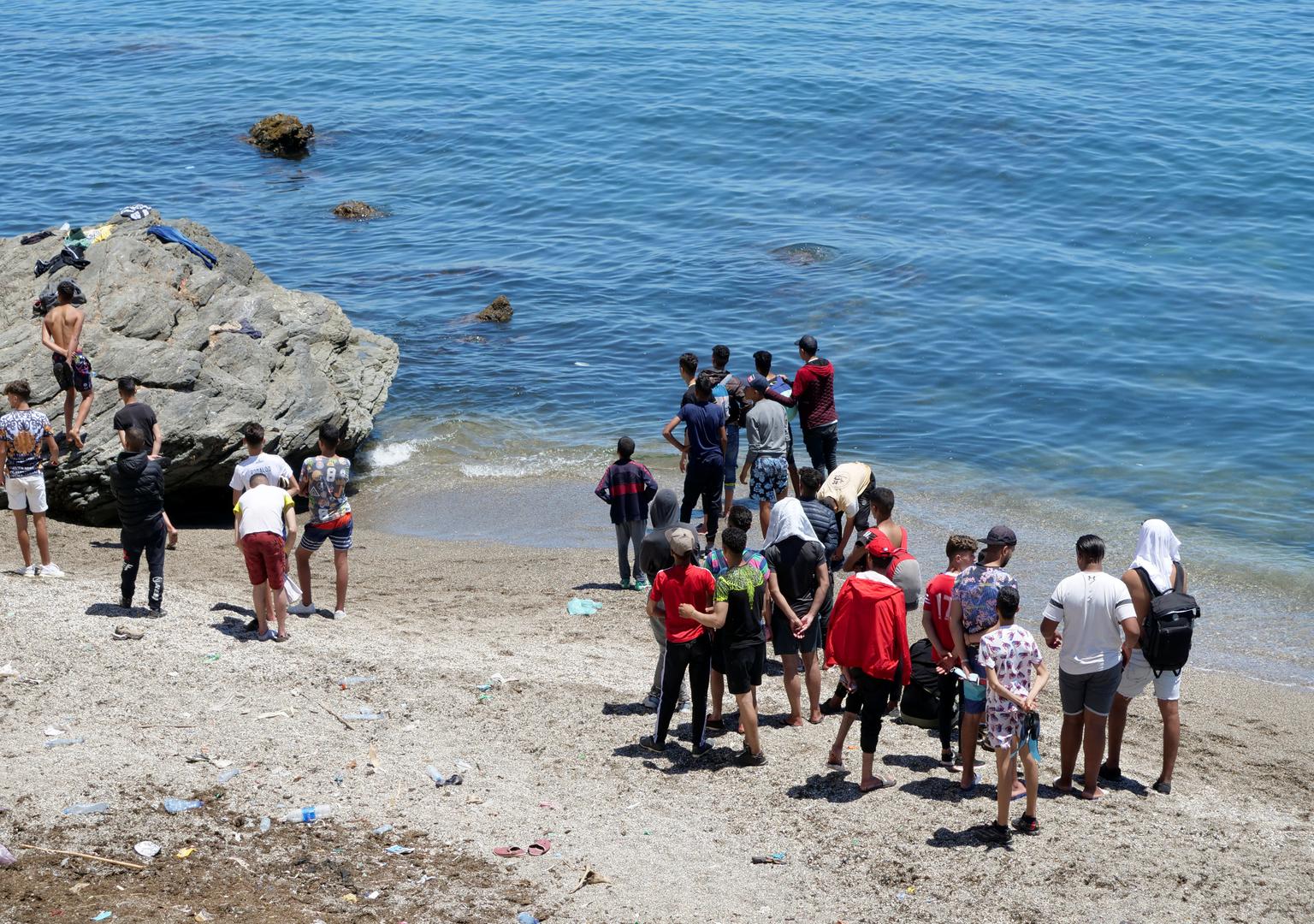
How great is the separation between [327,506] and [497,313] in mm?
13226

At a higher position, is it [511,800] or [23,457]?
[23,457]

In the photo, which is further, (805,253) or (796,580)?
(805,253)

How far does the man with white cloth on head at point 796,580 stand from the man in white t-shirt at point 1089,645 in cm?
179

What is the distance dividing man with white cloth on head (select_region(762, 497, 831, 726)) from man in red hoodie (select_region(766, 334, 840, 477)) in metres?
4.34

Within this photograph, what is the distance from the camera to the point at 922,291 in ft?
81.8

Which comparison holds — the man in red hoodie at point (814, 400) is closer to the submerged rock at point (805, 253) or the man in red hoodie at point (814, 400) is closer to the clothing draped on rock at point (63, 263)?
the clothing draped on rock at point (63, 263)

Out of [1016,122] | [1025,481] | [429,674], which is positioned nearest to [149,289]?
[429,674]

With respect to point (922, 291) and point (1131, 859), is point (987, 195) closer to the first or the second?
point (922, 291)

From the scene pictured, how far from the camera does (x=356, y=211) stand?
30.8 meters

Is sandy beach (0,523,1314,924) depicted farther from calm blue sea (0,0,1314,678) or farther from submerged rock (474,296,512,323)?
submerged rock (474,296,512,323)

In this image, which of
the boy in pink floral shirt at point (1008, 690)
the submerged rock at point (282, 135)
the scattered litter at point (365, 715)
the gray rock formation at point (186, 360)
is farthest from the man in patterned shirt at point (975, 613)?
the submerged rock at point (282, 135)

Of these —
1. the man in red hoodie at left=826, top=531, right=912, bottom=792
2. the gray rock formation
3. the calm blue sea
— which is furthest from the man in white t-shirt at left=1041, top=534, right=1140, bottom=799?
the gray rock formation

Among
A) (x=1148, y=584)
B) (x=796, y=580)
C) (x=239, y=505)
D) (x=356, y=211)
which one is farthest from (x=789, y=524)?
(x=356, y=211)

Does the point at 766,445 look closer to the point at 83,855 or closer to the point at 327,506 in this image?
the point at 327,506
